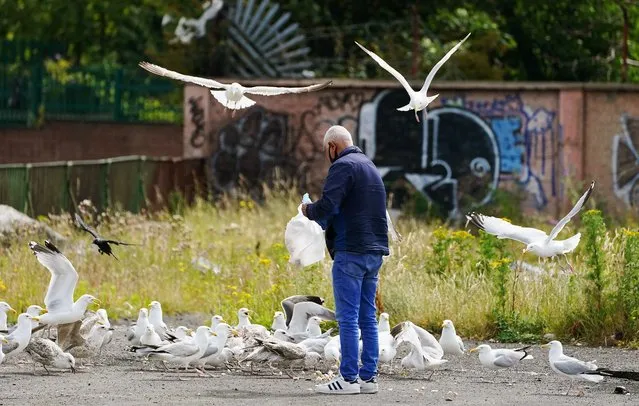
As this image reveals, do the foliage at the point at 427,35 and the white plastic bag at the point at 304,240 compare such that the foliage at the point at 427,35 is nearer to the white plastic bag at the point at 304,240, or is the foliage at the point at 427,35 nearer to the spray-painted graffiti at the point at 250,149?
the spray-painted graffiti at the point at 250,149

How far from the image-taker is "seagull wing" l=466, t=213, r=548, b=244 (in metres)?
12.0

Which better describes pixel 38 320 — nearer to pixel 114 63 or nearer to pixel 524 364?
pixel 524 364

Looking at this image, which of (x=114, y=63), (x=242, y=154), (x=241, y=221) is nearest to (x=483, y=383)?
(x=241, y=221)

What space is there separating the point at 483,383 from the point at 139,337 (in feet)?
10.00

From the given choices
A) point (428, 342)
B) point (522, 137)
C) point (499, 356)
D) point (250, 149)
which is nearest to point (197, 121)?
point (250, 149)

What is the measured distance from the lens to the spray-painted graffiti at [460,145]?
23953mm

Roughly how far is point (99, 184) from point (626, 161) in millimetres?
8827

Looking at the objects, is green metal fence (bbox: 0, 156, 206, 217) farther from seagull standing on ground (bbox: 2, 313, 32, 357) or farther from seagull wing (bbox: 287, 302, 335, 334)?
seagull standing on ground (bbox: 2, 313, 32, 357)

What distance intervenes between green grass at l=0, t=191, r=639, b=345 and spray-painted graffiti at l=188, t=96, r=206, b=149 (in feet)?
27.2

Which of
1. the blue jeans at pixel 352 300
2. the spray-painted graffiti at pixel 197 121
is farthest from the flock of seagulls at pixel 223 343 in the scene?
the spray-painted graffiti at pixel 197 121

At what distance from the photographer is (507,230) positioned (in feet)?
39.8

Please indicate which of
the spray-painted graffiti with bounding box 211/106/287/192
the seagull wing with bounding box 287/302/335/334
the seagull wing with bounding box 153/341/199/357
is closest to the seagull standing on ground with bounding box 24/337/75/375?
the seagull wing with bounding box 153/341/199/357

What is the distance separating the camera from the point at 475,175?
2423 centimetres

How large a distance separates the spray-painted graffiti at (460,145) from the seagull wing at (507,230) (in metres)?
11.7
